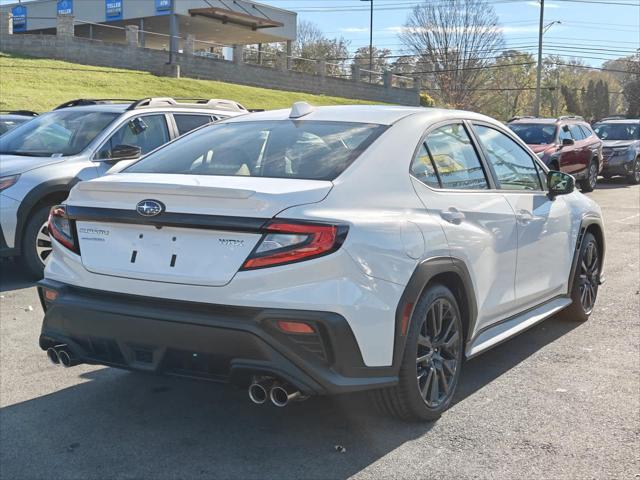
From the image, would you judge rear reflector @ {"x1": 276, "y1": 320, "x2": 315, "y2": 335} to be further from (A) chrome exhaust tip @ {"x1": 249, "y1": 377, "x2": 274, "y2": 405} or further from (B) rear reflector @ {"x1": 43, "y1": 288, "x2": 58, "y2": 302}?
(B) rear reflector @ {"x1": 43, "y1": 288, "x2": 58, "y2": 302}

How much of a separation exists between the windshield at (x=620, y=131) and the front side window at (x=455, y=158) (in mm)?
18145

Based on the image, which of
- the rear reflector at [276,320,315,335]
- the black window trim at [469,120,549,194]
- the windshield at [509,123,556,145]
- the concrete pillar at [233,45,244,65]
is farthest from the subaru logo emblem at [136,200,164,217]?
the concrete pillar at [233,45,244,65]

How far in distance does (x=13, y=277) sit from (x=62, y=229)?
443 centimetres

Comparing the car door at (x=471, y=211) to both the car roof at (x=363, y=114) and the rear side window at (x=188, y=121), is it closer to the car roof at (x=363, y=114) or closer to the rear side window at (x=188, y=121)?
the car roof at (x=363, y=114)

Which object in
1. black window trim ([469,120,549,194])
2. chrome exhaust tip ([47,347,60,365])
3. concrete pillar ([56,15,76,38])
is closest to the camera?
chrome exhaust tip ([47,347,60,365])

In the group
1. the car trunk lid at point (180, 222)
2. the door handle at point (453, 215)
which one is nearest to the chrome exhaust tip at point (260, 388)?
the car trunk lid at point (180, 222)

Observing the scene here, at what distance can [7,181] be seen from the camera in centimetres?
723

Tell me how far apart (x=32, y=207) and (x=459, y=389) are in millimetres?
4757

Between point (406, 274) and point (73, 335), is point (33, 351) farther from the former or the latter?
point (406, 274)

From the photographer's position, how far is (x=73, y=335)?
3.63 metres

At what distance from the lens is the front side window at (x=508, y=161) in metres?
4.84

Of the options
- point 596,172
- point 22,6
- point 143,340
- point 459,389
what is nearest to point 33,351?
point 143,340

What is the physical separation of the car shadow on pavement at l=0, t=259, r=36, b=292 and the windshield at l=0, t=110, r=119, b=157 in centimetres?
125

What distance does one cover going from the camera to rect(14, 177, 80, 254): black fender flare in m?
7.19
